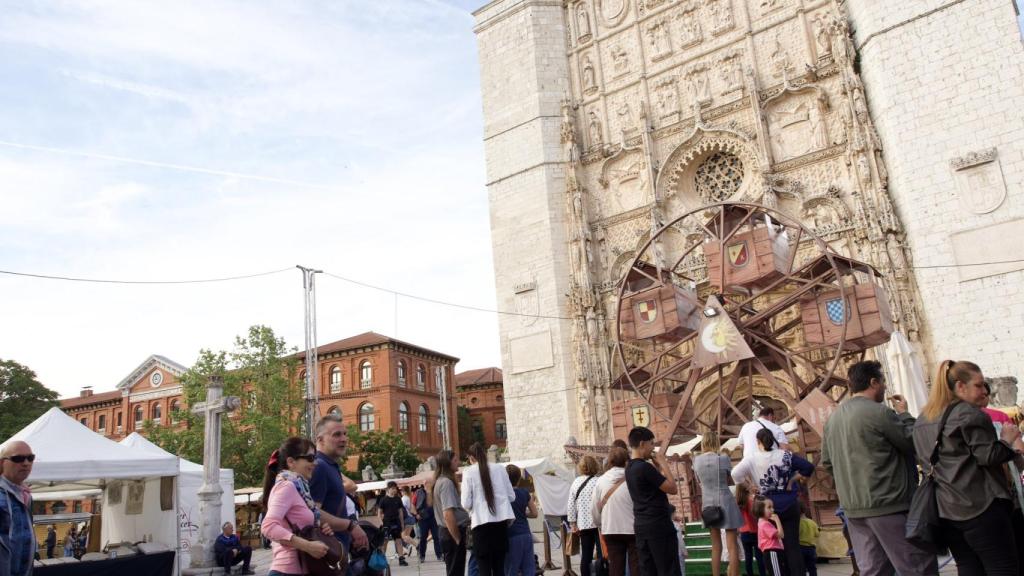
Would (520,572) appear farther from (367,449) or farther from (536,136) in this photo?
(367,449)

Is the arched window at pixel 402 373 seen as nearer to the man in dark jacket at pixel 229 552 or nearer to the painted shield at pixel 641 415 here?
the painted shield at pixel 641 415

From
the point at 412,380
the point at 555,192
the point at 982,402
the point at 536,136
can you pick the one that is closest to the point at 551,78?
the point at 536,136

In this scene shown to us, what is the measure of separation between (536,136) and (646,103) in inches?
139

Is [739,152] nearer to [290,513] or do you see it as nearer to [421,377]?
[290,513]

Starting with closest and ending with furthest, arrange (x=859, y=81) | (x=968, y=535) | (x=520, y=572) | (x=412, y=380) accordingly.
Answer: (x=968, y=535) → (x=520, y=572) → (x=859, y=81) → (x=412, y=380)

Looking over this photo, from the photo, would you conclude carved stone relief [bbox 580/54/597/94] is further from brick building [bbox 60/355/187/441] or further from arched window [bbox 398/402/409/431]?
brick building [bbox 60/355/187/441]

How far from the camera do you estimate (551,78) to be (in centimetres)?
2369

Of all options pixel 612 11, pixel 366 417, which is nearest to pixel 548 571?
pixel 612 11

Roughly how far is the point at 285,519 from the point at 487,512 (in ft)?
8.12

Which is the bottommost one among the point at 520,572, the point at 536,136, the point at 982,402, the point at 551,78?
the point at 520,572

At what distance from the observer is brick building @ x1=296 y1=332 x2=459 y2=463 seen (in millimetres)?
43406

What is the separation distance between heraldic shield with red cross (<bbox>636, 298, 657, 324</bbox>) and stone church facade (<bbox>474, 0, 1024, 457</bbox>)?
449 cm

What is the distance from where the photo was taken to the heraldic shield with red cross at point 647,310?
1611 cm

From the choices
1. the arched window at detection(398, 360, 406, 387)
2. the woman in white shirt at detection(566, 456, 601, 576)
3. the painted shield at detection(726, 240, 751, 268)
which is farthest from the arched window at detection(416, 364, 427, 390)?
the woman in white shirt at detection(566, 456, 601, 576)
